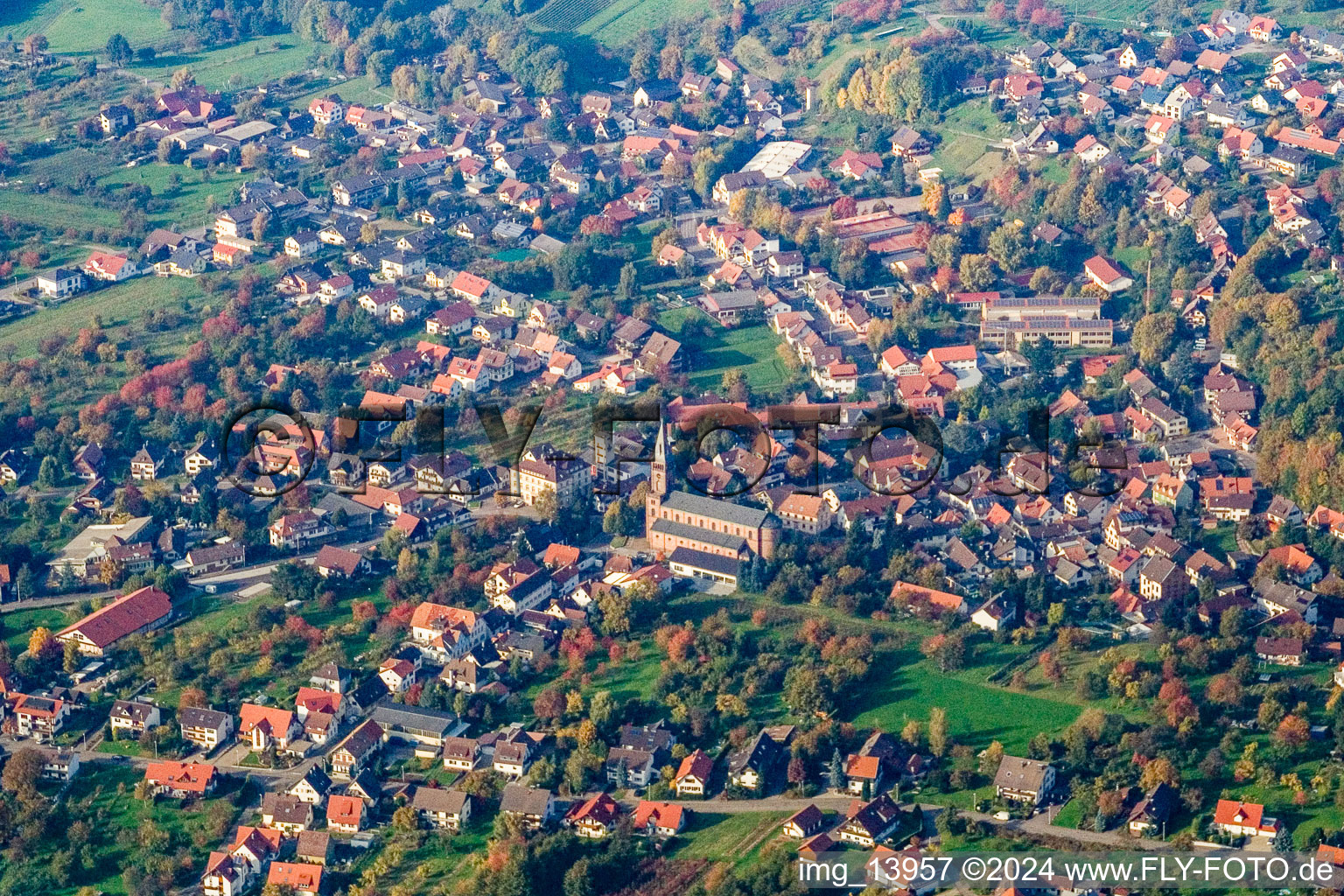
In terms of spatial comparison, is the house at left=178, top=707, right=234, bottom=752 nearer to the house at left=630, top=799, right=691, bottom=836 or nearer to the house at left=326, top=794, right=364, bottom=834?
the house at left=326, top=794, right=364, bottom=834

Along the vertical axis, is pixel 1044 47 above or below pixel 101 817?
above

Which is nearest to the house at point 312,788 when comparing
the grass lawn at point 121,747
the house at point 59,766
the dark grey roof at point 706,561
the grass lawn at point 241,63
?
the grass lawn at point 121,747

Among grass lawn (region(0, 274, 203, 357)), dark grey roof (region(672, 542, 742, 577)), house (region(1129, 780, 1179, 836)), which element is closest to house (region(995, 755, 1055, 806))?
house (region(1129, 780, 1179, 836))

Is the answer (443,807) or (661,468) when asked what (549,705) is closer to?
(443,807)

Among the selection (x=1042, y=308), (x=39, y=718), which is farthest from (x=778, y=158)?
(x=39, y=718)

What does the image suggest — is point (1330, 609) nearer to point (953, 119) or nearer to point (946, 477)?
point (946, 477)

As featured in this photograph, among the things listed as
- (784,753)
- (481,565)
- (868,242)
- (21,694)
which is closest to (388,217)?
(868,242)
